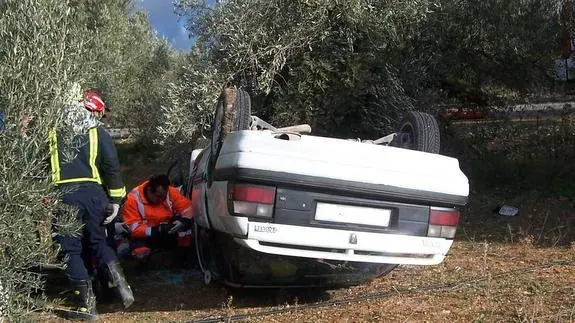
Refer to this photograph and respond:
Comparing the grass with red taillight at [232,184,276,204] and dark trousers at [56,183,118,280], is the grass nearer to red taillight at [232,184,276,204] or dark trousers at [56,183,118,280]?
dark trousers at [56,183,118,280]

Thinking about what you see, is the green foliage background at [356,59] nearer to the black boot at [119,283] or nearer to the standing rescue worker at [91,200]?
the standing rescue worker at [91,200]

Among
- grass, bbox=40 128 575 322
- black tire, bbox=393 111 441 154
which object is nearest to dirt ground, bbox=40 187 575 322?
grass, bbox=40 128 575 322

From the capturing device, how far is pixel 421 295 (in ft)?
17.2

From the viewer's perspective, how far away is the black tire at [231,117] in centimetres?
501

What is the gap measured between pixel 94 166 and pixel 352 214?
1.96 m

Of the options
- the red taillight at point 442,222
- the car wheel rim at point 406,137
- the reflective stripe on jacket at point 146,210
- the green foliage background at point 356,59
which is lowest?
the reflective stripe on jacket at point 146,210

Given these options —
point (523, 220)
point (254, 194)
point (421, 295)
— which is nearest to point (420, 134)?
point (421, 295)

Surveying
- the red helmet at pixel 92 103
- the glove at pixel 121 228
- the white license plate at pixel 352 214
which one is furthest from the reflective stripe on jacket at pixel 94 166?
the white license plate at pixel 352 214

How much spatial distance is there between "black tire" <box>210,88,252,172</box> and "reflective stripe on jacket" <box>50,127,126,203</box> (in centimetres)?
81

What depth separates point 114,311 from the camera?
533 centimetres

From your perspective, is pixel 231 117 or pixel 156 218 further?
pixel 156 218

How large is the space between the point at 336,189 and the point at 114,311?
2085mm

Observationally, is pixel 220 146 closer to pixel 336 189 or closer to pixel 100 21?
pixel 336 189

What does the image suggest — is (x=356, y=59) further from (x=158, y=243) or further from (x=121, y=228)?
(x=121, y=228)
